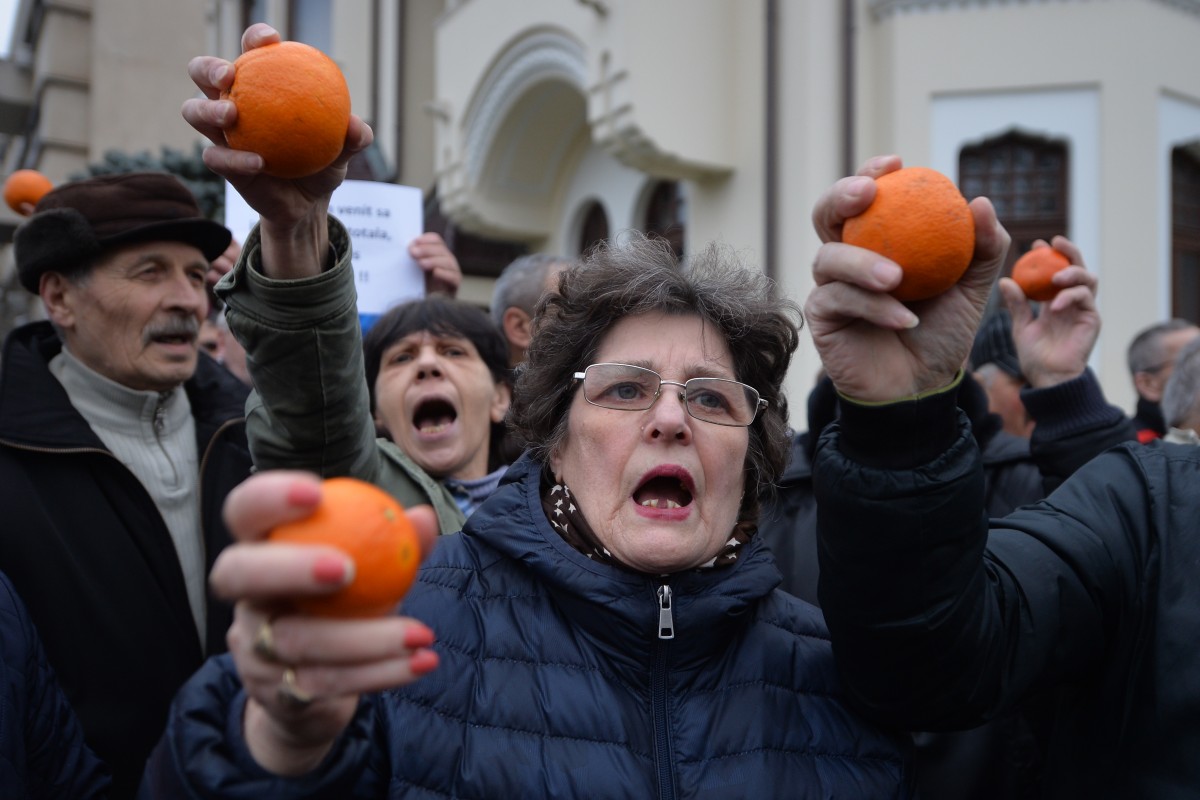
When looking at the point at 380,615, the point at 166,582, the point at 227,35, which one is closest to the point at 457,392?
the point at 166,582

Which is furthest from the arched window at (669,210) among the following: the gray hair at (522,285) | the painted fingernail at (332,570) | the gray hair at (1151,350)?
the painted fingernail at (332,570)

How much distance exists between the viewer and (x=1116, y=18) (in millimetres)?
8477

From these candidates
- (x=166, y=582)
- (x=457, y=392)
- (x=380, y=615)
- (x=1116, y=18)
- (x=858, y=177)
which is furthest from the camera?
(x=1116, y=18)

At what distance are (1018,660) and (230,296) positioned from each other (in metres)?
1.36

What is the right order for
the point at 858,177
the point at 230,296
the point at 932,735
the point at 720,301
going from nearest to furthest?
the point at 858,177 < the point at 230,296 < the point at 720,301 < the point at 932,735

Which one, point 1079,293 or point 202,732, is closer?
point 202,732

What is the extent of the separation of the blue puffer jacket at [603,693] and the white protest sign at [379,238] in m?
1.74

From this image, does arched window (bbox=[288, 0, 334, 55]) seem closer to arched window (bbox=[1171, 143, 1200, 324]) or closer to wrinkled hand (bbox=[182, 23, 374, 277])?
arched window (bbox=[1171, 143, 1200, 324])

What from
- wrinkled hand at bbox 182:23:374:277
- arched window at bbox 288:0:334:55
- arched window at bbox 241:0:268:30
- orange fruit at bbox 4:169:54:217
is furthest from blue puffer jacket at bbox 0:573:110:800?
arched window at bbox 241:0:268:30

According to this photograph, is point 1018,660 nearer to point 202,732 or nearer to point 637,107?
point 202,732

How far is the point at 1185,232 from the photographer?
927cm

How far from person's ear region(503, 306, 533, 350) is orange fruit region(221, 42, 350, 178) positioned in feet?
7.32

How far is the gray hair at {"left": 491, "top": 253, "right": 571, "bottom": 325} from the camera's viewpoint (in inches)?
150

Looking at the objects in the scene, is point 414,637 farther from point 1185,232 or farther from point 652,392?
point 1185,232
